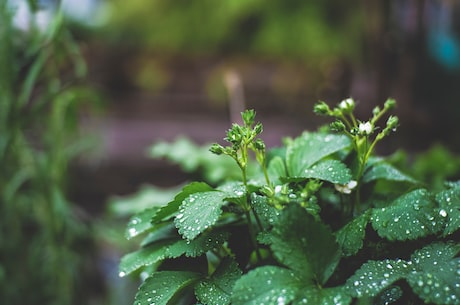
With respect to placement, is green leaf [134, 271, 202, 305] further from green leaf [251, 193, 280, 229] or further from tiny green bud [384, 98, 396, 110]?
tiny green bud [384, 98, 396, 110]

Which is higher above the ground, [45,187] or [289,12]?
[289,12]

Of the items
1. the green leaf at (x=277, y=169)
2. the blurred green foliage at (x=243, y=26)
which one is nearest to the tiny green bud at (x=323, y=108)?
the green leaf at (x=277, y=169)

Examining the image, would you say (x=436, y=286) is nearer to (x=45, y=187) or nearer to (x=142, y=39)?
(x=45, y=187)

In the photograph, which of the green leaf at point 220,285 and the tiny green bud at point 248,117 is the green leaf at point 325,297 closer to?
the green leaf at point 220,285

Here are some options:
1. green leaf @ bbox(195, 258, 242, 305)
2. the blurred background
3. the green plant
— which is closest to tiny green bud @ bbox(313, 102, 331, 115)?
the green plant

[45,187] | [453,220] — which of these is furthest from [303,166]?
[45,187]

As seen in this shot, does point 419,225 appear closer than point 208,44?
Answer: Yes

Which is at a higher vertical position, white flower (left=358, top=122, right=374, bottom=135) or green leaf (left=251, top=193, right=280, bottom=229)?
white flower (left=358, top=122, right=374, bottom=135)
